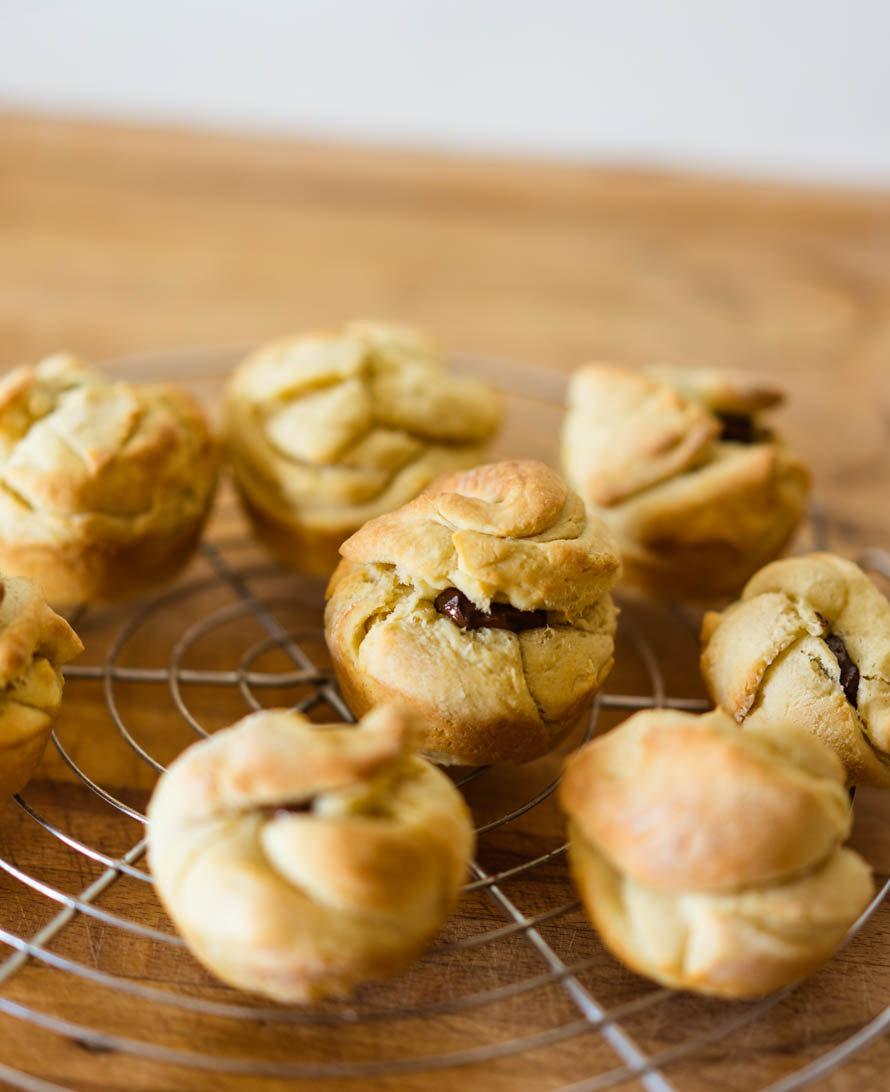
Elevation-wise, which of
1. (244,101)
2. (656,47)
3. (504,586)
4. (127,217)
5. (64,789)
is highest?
(656,47)

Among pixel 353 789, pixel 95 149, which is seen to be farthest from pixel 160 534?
pixel 95 149

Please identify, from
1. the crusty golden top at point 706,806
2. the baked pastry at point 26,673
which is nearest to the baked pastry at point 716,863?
the crusty golden top at point 706,806

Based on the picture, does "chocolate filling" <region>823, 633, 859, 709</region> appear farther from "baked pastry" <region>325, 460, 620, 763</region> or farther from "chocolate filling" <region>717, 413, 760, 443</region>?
"chocolate filling" <region>717, 413, 760, 443</region>

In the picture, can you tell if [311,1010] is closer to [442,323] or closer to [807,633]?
[807,633]

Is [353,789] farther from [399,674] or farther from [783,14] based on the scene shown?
[783,14]

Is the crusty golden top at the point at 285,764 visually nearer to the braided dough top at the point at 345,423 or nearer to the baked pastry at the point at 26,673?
the baked pastry at the point at 26,673

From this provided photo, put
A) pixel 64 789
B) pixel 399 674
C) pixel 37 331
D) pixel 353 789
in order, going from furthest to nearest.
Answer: pixel 37 331
pixel 64 789
pixel 399 674
pixel 353 789
